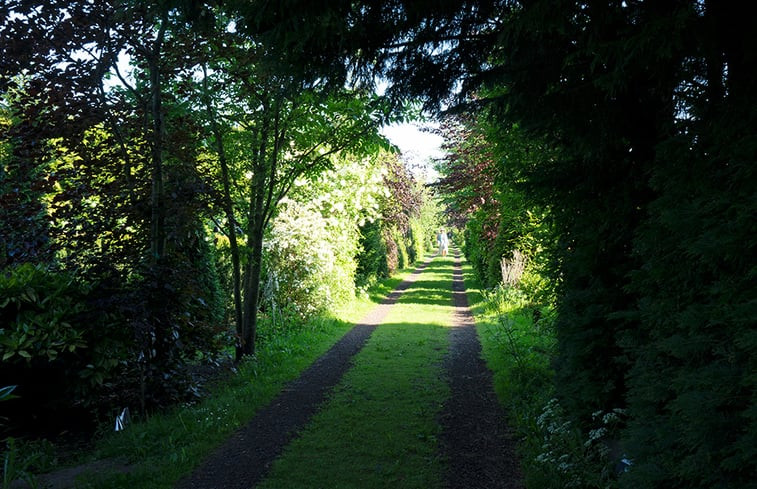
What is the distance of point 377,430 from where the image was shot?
541cm

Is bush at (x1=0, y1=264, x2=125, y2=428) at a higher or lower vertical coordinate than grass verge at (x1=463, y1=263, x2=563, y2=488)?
higher

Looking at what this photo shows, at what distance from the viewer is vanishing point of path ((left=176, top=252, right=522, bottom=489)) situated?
4.30 metres

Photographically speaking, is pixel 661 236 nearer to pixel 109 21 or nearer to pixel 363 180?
pixel 109 21

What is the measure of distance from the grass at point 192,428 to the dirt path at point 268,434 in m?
0.14

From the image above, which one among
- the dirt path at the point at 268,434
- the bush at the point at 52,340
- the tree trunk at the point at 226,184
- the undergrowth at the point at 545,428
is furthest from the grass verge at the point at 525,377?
the bush at the point at 52,340

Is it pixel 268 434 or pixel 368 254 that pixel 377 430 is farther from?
pixel 368 254

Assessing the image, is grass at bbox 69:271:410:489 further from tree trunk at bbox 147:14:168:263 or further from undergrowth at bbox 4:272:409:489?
tree trunk at bbox 147:14:168:263

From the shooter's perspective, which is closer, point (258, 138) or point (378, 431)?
point (378, 431)

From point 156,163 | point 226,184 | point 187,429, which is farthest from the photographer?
point 226,184

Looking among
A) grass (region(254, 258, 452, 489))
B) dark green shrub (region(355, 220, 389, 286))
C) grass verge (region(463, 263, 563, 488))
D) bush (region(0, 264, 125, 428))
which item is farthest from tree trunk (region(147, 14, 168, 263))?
dark green shrub (region(355, 220, 389, 286))

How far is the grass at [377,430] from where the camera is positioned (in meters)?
4.30

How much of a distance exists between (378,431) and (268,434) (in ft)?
3.77

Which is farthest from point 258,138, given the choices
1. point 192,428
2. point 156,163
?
point 192,428

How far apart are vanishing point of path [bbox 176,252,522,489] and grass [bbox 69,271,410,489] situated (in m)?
0.17
